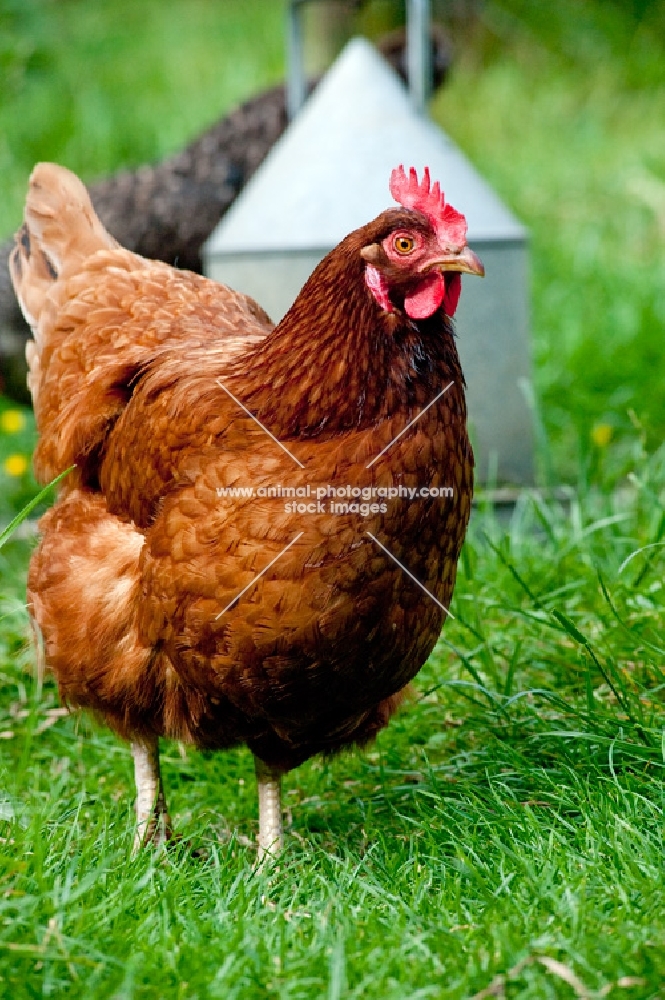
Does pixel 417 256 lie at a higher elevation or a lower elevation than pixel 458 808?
higher

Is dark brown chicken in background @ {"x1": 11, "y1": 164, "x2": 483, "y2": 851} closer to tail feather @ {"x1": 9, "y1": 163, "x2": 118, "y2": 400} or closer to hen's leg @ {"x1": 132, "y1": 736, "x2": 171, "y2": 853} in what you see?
hen's leg @ {"x1": 132, "y1": 736, "x2": 171, "y2": 853}

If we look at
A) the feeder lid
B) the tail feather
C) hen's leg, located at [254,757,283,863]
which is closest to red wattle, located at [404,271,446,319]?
hen's leg, located at [254,757,283,863]

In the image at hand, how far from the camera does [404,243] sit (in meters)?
2.26

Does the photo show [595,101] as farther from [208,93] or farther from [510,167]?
[208,93]

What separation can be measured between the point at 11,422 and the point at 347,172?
6.90 feet

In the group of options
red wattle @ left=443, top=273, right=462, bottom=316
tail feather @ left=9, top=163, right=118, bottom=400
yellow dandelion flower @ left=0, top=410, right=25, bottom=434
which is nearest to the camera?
red wattle @ left=443, top=273, right=462, bottom=316

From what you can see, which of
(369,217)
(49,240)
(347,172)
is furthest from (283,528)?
(347,172)

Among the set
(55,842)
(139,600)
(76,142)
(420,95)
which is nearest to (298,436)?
(139,600)

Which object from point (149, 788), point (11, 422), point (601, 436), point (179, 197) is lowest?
point (149, 788)

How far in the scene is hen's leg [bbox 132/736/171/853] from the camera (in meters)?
2.78

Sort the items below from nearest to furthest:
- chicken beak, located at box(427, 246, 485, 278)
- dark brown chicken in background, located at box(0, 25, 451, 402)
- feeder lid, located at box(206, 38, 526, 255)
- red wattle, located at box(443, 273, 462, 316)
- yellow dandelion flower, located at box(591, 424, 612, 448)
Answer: chicken beak, located at box(427, 246, 485, 278) → red wattle, located at box(443, 273, 462, 316) → feeder lid, located at box(206, 38, 526, 255) → yellow dandelion flower, located at box(591, 424, 612, 448) → dark brown chicken in background, located at box(0, 25, 451, 402)

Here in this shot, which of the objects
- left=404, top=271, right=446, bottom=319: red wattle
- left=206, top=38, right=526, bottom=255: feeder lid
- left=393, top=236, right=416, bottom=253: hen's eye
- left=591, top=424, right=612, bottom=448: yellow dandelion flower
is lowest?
left=591, top=424, right=612, bottom=448: yellow dandelion flower

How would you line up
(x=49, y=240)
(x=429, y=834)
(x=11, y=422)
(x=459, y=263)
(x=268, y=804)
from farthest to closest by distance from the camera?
(x=11, y=422), (x=49, y=240), (x=268, y=804), (x=429, y=834), (x=459, y=263)

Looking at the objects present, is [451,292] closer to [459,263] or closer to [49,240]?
[459,263]
